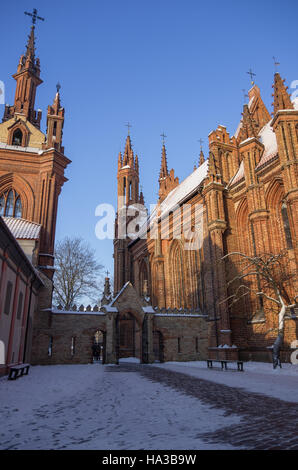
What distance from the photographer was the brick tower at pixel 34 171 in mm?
28906

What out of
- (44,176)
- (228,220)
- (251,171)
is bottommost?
(228,220)

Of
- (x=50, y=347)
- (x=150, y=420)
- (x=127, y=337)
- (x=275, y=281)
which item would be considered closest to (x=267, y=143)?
(x=275, y=281)

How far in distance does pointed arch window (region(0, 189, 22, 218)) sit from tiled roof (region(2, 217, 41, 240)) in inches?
136

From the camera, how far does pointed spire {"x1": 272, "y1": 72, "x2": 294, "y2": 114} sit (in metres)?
20.8

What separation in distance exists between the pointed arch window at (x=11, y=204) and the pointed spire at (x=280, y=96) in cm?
2318

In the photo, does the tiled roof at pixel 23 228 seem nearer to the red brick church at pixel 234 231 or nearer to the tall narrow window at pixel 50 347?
the tall narrow window at pixel 50 347

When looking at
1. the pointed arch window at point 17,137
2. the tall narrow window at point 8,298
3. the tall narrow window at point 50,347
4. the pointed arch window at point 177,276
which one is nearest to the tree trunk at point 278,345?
the tall narrow window at point 8,298

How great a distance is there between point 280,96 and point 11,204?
2422cm

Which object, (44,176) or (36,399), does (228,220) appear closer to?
(44,176)

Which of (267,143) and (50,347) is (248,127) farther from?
(50,347)

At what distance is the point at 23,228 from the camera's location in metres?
25.8
